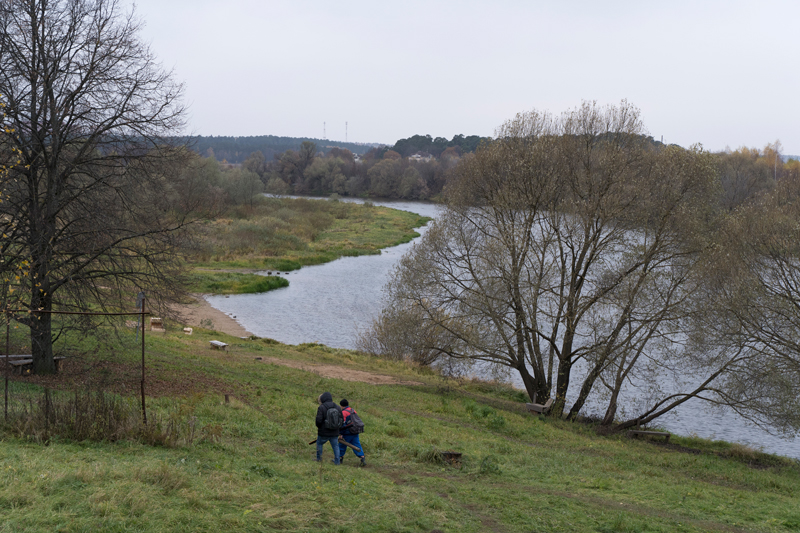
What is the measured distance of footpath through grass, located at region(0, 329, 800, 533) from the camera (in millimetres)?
6586

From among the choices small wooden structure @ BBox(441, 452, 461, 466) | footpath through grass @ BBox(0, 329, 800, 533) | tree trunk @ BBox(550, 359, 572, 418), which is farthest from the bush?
tree trunk @ BBox(550, 359, 572, 418)

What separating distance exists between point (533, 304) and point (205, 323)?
20018mm

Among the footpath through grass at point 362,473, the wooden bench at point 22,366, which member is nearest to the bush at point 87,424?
the footpath through grass at point 362,473

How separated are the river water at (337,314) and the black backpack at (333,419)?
618 inches

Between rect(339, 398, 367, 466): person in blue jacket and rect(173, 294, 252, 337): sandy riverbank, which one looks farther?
rect(173, 294, 252, 337): sandy riverbank

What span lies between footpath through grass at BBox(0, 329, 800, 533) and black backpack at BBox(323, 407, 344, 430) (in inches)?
27.0

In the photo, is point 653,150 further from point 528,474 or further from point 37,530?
point 37,530

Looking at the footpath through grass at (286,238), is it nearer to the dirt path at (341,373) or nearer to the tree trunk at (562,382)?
the dirt path at (341,373)

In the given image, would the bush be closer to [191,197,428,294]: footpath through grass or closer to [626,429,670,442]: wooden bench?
[626,429,670,442]: wooden bench

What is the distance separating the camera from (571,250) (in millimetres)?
21406

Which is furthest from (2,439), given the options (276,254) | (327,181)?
(327,181)

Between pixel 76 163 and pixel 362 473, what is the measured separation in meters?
10.4

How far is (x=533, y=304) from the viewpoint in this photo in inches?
811

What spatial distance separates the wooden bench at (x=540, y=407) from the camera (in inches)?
803
